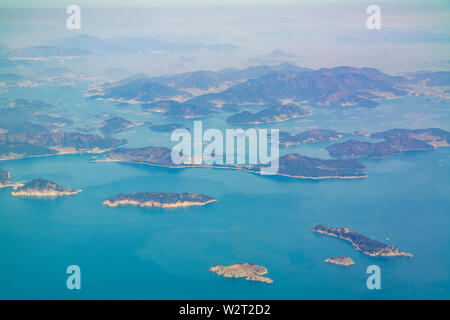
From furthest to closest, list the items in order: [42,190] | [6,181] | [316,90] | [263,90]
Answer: [263,90] < [316,90] < [6,181] < [42,190]

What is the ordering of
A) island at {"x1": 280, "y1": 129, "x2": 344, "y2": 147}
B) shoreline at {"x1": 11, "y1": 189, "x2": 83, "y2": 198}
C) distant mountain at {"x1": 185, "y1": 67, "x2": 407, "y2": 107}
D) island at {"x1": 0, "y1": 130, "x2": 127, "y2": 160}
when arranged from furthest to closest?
distant mountain at {"x1": 185, "y1": 67, "x2": 407, "y2": 107}
island at {"x1": 280, "y1": 129, "x2": 344, "y2": 147}
island at {"x1": 0, "y1": 130, "x2": 127, "y2": 160}
shoreline at {"x1": 11, "y1": 189, "x2": 83, "y2": 198}

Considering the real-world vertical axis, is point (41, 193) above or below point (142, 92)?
below

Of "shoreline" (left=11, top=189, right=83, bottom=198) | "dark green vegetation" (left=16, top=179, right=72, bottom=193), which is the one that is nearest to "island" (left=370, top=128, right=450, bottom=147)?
"shoreline" (left=11, top=189, right=83, bottom=198)

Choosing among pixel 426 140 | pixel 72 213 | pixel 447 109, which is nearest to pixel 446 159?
pixel 426 140

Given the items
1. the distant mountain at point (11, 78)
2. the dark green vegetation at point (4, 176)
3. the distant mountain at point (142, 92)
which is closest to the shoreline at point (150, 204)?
the dark green vegetation at point (4, 176)

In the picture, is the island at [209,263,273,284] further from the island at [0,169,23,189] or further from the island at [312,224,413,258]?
the island at [0,169,23,189]

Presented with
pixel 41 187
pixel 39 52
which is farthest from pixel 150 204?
pixel 39 52

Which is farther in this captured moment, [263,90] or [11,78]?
[11,78]

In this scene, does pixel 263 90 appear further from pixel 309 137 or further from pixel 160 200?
pixel 160 200
